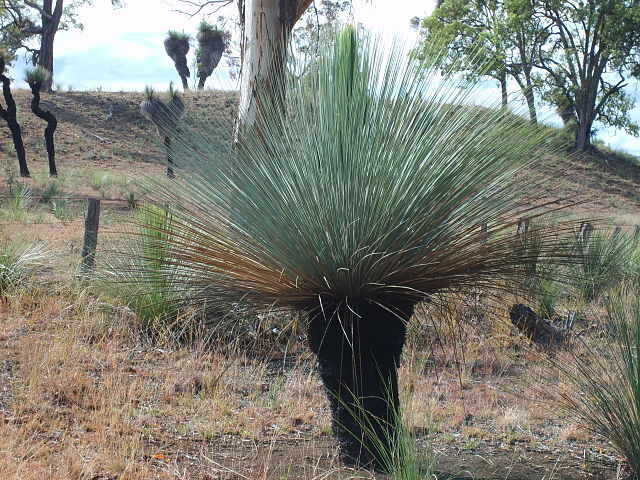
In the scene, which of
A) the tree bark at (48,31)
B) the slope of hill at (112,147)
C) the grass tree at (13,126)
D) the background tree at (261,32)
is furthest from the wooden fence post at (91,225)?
the tree bark at (48,31)

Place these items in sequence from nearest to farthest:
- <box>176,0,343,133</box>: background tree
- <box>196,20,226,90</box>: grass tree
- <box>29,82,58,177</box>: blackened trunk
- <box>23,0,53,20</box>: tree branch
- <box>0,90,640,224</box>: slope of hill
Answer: <box>176,0,343,133</box>: background tree, <box>29,82,58,177</box>: blackened trunk, <box>0,90,640,224</box>: slope of hill, <box>23,0,53,20</box>: tree branch, <box>196,20,226,90</box>: grass tree

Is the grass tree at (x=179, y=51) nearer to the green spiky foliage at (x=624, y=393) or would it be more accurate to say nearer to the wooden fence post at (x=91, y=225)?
the wooden fence post at (x=91, y=225)

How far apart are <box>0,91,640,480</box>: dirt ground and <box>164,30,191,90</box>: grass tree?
43332mm

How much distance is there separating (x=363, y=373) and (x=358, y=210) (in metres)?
0.88

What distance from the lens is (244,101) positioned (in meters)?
6.16

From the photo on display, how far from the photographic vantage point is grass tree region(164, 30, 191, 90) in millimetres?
49119

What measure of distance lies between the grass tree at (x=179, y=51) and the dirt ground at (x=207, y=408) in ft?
142

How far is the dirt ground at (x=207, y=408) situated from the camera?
414 cm

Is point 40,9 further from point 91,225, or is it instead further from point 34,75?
point 91,225

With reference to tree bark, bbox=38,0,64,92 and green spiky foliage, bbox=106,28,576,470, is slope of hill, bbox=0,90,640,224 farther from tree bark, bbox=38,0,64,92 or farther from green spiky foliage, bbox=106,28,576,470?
green spiky foliage, bbox=106,28,576,470

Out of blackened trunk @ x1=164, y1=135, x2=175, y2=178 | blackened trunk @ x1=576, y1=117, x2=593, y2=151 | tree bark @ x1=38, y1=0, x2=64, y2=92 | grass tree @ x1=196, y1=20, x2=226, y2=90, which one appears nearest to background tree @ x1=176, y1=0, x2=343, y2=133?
blackened trunk @ x1=164, y1=135, x2=175, y2=178

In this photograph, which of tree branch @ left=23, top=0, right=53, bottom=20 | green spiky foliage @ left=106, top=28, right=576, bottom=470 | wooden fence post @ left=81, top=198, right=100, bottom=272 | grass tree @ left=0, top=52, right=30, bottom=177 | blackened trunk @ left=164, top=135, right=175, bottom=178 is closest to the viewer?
green spiky foliage @ left=106, top=28, right=576, bottom=470

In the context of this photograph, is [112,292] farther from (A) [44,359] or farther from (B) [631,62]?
(B) [631,62]

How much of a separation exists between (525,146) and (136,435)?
107 inches
